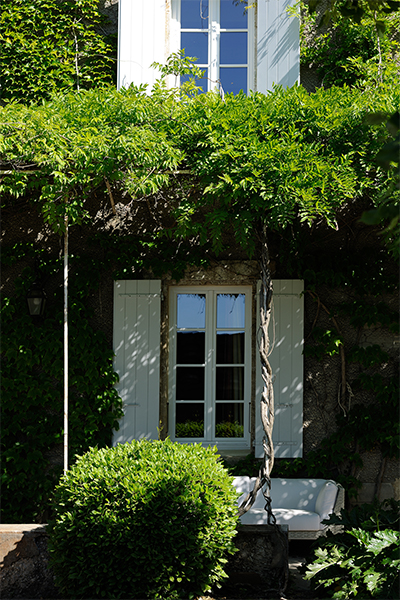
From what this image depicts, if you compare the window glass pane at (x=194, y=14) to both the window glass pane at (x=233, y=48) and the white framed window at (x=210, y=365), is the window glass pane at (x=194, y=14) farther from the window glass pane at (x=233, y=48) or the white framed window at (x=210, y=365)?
the white framed window at (x=210, y=365)

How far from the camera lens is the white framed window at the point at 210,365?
16.1ft

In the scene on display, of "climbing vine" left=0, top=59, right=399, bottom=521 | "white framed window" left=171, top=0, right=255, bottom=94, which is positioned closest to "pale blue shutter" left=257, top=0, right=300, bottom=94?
"white framed window" left=171, top=0, right=255, bottom=94

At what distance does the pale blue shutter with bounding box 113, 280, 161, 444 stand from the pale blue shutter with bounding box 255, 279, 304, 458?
0.97 meters

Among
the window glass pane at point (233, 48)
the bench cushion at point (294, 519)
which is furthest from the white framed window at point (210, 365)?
the window glass pane at point (233, 48)

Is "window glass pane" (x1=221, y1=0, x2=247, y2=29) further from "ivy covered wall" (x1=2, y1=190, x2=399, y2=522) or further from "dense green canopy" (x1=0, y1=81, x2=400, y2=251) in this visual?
"ivy covered wall" (x1=2, y1=190, x2=399, y2=522)

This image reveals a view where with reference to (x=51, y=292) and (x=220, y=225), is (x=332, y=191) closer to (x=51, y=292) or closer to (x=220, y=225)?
(x=220, y=225)

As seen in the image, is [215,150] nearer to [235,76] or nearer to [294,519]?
[235,76]

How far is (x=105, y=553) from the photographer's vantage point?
2838 mm

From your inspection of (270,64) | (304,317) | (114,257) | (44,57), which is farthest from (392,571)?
(44,57)

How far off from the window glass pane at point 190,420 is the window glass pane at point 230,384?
23 cm

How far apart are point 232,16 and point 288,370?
335 centimetres

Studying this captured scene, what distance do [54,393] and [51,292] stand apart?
951 mm

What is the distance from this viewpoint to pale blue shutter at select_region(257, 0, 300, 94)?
4.55 m

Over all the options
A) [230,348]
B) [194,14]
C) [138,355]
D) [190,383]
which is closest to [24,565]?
[138,355]
